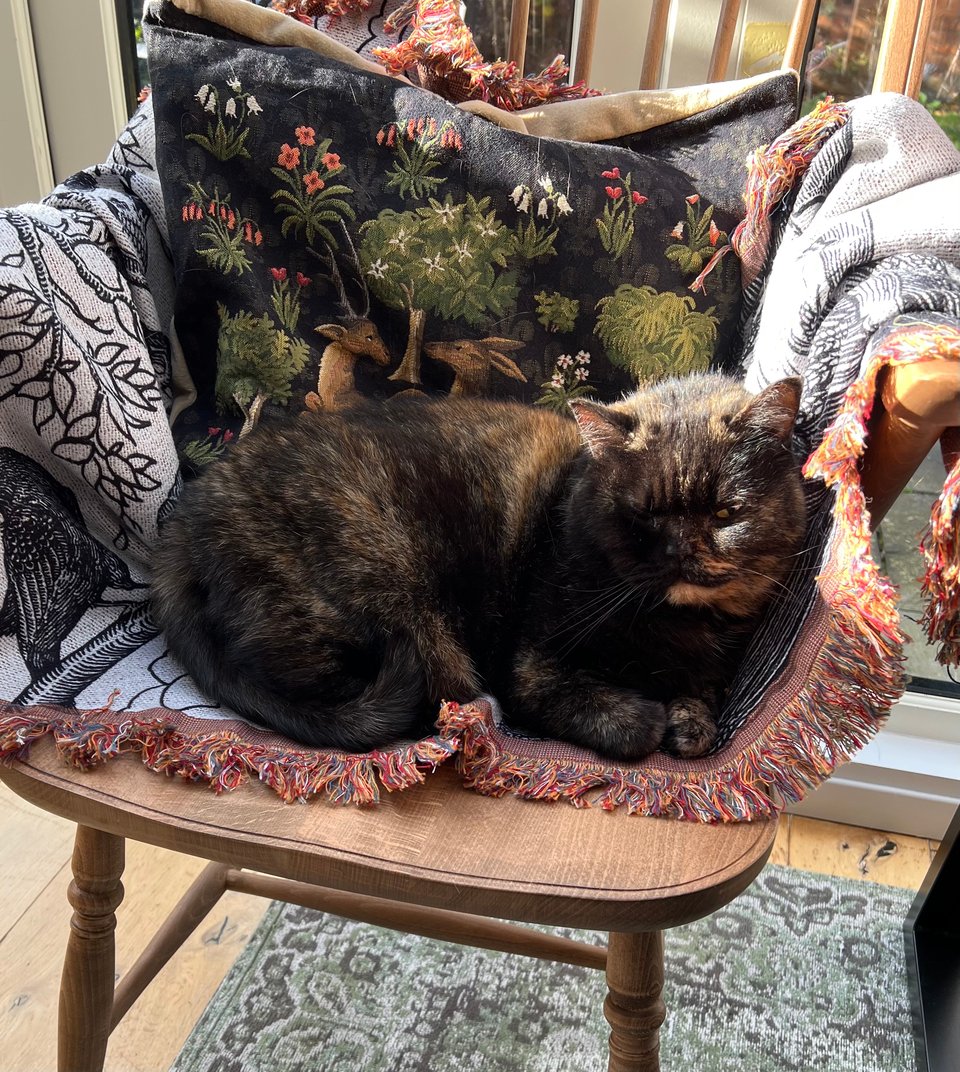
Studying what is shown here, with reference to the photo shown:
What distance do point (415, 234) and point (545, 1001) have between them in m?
0.97

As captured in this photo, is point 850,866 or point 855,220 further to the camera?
point 850,866

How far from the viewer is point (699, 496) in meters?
0.76

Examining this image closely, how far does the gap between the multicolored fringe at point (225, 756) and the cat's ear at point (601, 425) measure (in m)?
0.29

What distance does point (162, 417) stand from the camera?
3.21ft

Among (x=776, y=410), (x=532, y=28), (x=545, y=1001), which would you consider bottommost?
(x=545, y=1001)

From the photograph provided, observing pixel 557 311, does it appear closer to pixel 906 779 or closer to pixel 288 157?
pixel 288 157

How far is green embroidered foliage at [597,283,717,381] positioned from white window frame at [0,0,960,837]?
2.56ft

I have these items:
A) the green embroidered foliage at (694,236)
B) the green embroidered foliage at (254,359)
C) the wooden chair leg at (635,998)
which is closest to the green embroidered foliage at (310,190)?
the green embroidered foliage at (254,359)

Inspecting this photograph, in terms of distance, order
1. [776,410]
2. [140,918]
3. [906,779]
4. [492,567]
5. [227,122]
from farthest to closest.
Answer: [906,779], [140,918], [227,122], [492,567], [776,410]

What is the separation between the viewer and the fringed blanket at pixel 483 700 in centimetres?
67

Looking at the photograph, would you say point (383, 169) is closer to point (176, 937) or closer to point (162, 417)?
point (162, 417)

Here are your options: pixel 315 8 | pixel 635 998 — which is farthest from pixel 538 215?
pixel 635 998

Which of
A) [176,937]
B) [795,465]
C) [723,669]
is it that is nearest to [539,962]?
[176,937]

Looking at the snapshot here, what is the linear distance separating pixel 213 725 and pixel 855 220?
0.72 metres
